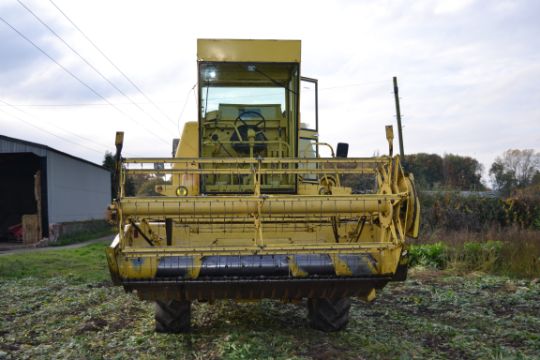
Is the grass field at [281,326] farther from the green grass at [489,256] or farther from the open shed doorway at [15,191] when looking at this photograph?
the open shed doorway at [15,191]

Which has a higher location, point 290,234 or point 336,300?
point 290,234

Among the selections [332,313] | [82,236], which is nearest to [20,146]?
[82,236]

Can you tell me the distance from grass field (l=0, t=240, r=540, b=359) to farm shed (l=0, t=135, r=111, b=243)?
509 inches

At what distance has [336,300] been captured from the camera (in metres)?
5.94

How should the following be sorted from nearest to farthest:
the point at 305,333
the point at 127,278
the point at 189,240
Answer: the point at 127,278, the point at 305,333, the point at 189,240

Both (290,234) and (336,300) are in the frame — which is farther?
(290,234)

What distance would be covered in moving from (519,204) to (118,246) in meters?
16.3

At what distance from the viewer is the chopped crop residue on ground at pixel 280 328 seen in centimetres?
530

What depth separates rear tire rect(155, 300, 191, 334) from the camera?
5.89 metres

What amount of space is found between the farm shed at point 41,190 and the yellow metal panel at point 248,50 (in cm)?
1553

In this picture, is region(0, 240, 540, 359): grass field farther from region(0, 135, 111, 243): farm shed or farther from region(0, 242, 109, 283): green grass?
region(0, 135, 111, 243): farm shed

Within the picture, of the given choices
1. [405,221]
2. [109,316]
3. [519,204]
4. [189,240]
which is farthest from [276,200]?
[519,204]

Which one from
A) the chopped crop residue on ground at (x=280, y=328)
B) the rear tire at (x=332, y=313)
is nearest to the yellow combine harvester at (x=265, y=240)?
the rear tire at (x=332, y=313)

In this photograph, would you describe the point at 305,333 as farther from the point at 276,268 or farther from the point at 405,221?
the point at 405,221
